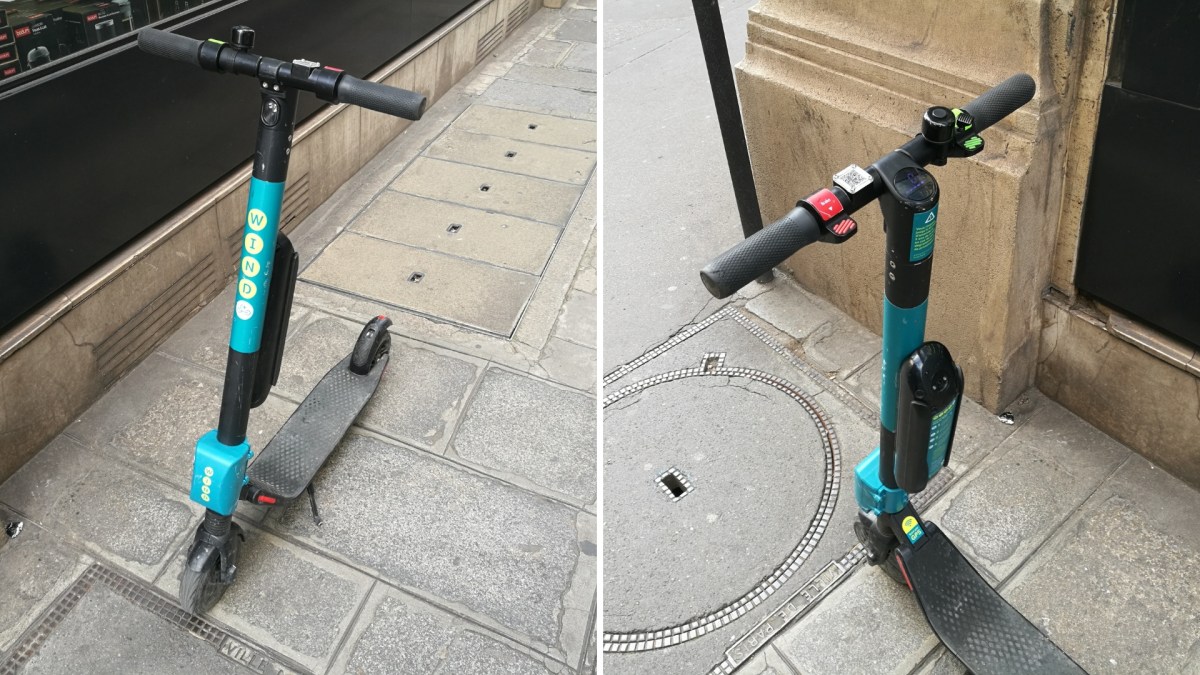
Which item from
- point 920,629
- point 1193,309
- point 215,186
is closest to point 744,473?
point 920,629

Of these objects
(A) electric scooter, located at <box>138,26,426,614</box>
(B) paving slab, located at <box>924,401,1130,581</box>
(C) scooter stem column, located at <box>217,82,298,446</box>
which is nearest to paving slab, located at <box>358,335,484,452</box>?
(A) electric scooter, located at <box>138,26,426,614</box>

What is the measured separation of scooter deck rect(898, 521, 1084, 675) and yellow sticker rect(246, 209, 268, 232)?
95.0 inches

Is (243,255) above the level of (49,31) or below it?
below

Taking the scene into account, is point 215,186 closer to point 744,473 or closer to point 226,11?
point 226,11

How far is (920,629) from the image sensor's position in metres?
3.03

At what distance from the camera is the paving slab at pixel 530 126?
636 cm

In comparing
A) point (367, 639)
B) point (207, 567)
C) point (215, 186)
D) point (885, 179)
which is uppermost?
point (885, 179)

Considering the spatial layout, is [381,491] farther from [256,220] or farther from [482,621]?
[256,220]

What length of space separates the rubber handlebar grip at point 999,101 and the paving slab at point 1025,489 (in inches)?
64.6

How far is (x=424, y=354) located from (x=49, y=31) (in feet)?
6.70

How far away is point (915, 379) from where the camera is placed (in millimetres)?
2500

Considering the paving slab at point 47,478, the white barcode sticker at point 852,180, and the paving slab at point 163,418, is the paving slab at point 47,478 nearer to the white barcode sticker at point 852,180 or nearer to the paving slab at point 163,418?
the paving slab at point 163,418

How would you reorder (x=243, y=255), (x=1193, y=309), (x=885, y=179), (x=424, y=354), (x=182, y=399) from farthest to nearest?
(x=424, y=354)
(x=182, y=399)
(x=1193, y=309)
(x=243, y=255)
(x=885, y=179)

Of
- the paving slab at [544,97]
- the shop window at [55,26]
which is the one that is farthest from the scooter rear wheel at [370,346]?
the paving slab at [544,97]
